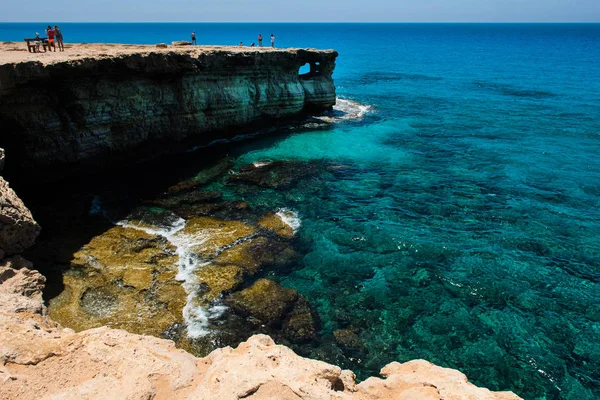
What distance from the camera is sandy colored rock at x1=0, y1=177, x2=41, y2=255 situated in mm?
13891

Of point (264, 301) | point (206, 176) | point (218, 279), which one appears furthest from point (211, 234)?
point (206, 176)

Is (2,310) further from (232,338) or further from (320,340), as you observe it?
(320,340)

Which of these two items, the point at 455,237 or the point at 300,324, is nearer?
the point at 300,324

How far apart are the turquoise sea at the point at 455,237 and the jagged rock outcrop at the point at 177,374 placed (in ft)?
20.1

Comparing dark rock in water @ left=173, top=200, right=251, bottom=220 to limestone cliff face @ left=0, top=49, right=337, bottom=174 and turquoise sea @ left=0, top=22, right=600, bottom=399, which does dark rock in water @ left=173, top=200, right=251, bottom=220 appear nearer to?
turquoise sea @ left=0, top=22, right=600, bottom=399

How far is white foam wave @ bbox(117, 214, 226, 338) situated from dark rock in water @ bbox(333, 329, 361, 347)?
468cm

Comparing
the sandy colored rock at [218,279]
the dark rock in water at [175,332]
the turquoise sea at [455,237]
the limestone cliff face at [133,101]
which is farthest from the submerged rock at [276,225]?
the limestone cliff face at [133,101]

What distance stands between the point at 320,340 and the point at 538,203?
17.8 metres

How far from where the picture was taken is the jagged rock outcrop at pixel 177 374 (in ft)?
24.0

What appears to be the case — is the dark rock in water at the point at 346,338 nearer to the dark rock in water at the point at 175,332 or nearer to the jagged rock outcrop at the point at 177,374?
the jagged rock outcrop at the point at 177,374

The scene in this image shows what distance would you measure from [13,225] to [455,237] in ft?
64.6

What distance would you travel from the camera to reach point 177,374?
8.15 m

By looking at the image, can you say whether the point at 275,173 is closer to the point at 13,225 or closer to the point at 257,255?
the point at 257,255

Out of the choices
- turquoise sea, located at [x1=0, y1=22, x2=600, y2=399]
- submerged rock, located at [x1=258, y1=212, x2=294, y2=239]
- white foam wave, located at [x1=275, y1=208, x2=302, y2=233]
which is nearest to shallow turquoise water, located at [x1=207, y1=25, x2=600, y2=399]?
turquoise sea, located at [x1=0, y1=22, x2=600, y2=399]
